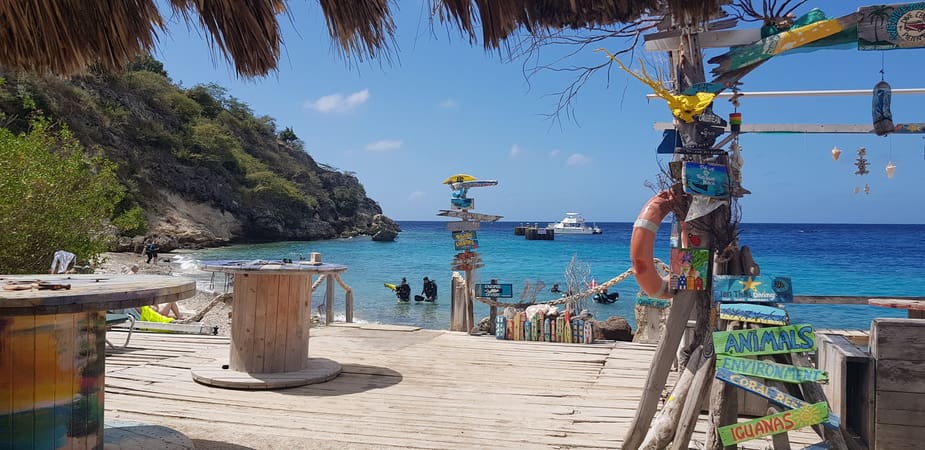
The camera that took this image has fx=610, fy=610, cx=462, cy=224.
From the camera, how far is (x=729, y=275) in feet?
12.2

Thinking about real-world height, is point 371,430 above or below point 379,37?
below

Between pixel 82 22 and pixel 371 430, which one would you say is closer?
pixel 82 22

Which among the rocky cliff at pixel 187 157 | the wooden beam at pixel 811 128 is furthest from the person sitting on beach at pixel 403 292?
the wooden beam at pixel 811 128

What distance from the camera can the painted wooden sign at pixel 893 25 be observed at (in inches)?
133

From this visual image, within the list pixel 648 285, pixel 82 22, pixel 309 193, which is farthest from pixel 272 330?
pixel 309 193

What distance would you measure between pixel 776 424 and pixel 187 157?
154 ft

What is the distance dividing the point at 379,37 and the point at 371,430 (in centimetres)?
261

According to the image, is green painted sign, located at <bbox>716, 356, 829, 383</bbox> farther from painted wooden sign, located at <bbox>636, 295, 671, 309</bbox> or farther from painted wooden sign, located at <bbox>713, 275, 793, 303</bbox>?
painted wooden sign, located at <bbox>636, 295, 671, 309</bbox>

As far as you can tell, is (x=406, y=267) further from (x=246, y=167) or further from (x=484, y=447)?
(x=484, y=447)

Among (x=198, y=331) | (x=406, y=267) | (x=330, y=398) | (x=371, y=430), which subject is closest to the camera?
(x=371, y=430)

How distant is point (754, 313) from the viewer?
11.2 feet

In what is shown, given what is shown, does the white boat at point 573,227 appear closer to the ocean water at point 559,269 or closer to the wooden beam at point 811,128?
the ocean water at point 559,269

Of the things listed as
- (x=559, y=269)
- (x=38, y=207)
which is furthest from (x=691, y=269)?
(x=559, y=269)

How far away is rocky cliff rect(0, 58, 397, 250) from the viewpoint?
114ft
